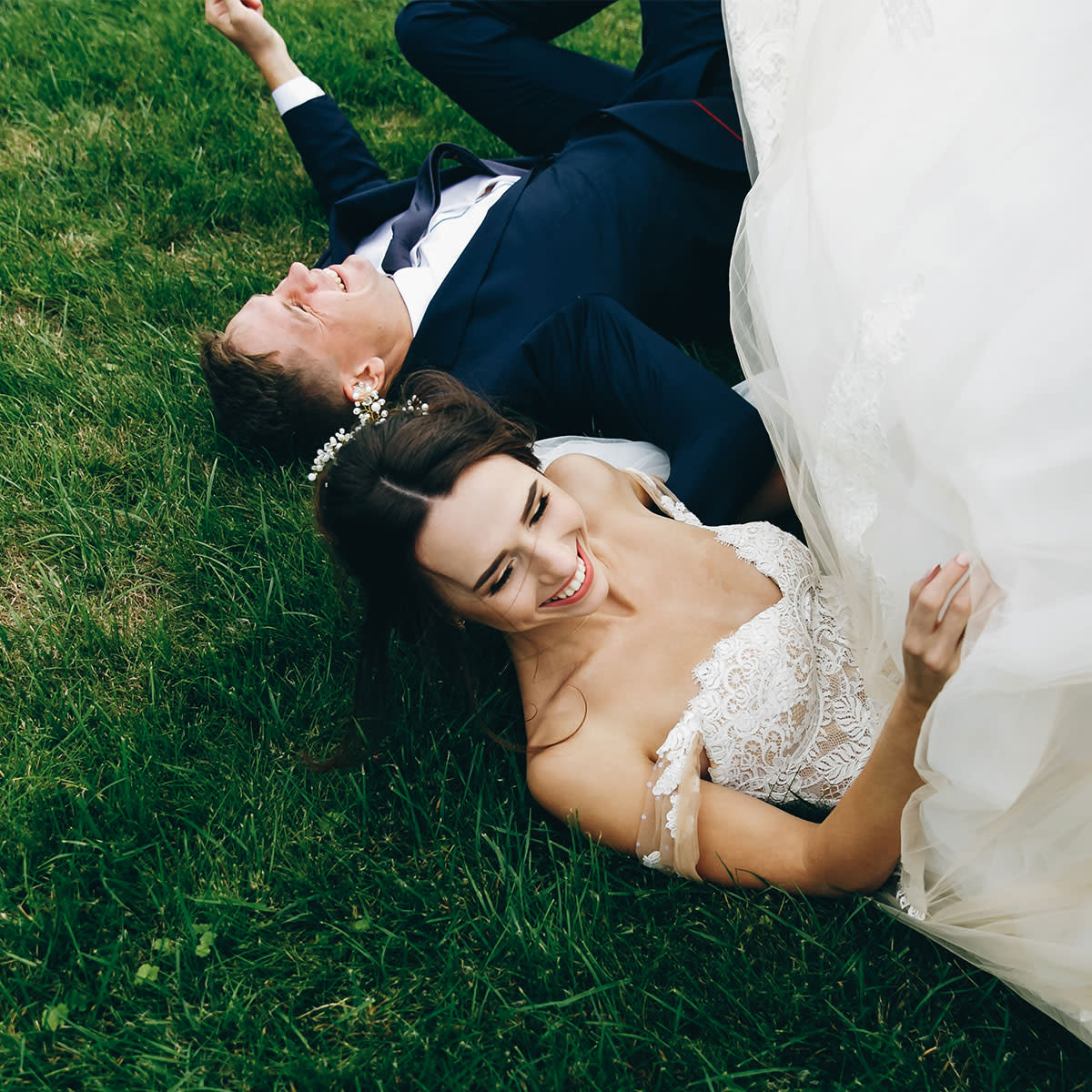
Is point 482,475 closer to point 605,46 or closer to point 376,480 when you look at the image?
point 376,480

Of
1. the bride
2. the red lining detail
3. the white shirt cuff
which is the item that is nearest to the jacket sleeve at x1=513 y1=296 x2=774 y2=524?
the bride

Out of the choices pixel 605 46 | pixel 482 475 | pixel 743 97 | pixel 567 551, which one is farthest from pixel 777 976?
pixel 605 46

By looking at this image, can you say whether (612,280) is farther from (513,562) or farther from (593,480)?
(513,562)

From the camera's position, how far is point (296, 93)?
14.2 ft

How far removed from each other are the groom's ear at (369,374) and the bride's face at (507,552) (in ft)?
4.79

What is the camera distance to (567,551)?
238 cm

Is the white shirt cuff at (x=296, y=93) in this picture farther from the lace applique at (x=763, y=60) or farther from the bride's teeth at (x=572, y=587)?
the bride's teeth at (x=572, y=587)

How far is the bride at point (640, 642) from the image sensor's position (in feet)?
7.36

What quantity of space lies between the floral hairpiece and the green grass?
36 cm

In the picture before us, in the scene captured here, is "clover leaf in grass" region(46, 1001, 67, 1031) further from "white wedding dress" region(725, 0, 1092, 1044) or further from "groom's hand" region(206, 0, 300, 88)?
"groom's hand" region(206, 0, 300, 88)

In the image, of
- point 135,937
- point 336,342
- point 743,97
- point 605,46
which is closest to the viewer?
point 135,937

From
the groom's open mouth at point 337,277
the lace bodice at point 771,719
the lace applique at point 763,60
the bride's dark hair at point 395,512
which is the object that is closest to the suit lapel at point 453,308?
the groom's open mouth at point 337,277

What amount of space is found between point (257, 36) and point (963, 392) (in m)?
3.90

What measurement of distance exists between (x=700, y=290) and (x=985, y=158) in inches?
73.2
